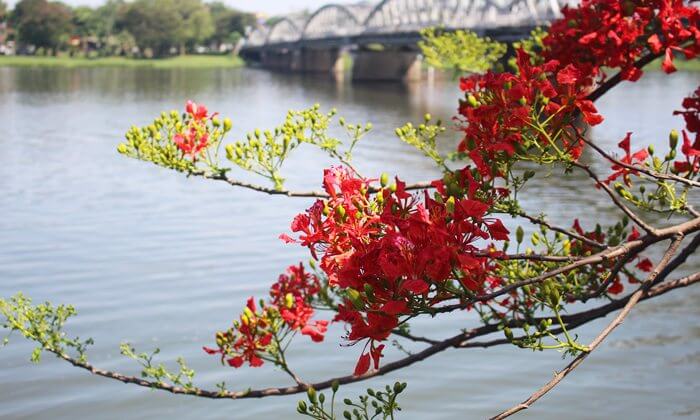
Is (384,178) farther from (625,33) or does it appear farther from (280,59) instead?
(280,59)

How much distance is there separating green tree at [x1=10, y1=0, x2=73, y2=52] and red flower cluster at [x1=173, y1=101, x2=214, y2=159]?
489ft

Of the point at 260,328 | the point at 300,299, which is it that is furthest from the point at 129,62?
the point at 260,328

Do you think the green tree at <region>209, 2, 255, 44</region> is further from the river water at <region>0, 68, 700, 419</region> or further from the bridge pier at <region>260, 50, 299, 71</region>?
the river water at <region>0, 68, 700, 419</region>

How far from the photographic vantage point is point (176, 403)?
7.32m

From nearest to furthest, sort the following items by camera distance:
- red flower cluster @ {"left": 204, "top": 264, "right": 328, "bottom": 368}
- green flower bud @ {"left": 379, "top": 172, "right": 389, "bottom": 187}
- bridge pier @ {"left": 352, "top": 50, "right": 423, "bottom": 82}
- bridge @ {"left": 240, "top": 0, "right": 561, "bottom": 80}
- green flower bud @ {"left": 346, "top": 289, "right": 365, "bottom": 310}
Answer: green flower bud @ {"left": 346, "top": 289, "right": 365, "bottom": 310} < green flower bud @ {"left": 379, "top": 172, "right": 389, "bottom": 187} < red flower cluster @ {"left": 204, "top": 264, "right": 328, "bottom": 368} < bridge @ {"left": 240, "top": 0, "right": 561, "bottom": 80} < bridge pier @ {"left": 352, "top": 50, "right": 423, "bottom": 82}

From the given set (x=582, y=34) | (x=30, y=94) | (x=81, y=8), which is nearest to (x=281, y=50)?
(x=81, y=8)

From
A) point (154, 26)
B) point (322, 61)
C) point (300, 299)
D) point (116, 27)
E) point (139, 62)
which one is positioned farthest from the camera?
point (116, 27)

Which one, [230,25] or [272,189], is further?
[230,25]

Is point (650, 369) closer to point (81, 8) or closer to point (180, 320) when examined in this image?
point (180, 320)

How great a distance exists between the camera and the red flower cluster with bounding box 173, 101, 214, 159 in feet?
15.8

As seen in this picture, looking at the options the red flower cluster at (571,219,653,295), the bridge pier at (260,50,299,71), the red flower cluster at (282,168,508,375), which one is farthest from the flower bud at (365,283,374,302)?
the bridge pier at (260,50,299,71)

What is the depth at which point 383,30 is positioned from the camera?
7200 centimetres

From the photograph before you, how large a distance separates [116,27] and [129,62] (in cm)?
2675

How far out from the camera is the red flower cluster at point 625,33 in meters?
4.34
